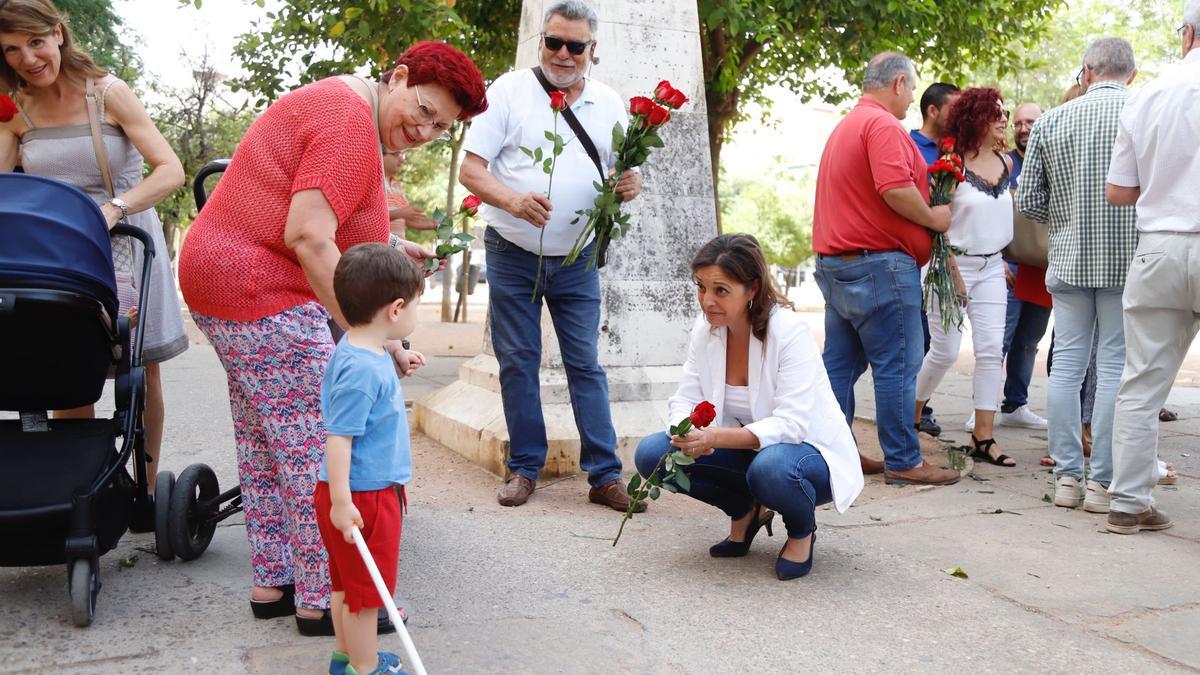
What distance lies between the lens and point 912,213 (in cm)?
511

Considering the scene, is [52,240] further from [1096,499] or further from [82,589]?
[1096,499]

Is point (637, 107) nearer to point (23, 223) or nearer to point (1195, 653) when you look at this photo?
point (23, 223)

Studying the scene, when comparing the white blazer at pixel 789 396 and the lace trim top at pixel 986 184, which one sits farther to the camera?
the lace trim top at pixel 986 184

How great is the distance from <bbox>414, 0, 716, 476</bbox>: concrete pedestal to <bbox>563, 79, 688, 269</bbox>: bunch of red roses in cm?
115

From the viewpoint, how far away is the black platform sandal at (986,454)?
5816 mm

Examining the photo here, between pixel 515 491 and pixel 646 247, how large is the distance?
67.6 inches

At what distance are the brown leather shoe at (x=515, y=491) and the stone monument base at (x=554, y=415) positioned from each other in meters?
0.37

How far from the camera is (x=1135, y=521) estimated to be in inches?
175

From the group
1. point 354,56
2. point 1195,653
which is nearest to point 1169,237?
point 1195,653

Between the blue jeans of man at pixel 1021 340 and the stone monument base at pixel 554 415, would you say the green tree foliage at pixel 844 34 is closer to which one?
the blue jeans of man at pixel 1021 340

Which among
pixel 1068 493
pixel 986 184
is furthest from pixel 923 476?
pixel 986 184

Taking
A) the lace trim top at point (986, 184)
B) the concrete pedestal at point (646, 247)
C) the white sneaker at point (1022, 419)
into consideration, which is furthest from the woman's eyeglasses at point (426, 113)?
the white sneaker at point (1022, 419)

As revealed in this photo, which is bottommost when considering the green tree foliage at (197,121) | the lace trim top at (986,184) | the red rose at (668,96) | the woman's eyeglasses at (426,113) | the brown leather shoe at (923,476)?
the brown leather shoe at (923,476)

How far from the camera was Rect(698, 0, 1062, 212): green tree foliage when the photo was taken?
10023mm
